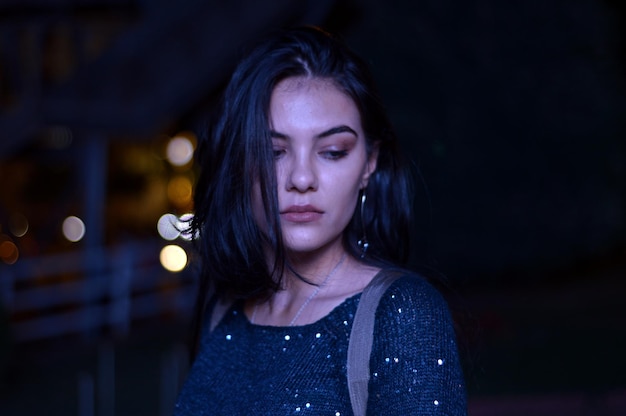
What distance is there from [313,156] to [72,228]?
36.5 ft

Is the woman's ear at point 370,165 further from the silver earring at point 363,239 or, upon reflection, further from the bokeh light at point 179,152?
the bokeh light at point 179,152

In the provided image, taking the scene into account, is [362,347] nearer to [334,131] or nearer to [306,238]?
[306,238]

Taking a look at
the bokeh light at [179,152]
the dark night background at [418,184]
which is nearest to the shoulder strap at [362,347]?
the dark night background at [418,184]

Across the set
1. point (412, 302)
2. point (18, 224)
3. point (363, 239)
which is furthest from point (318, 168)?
point (18, 224)

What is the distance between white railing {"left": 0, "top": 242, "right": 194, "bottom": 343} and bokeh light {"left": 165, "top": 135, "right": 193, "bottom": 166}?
13.3 feet

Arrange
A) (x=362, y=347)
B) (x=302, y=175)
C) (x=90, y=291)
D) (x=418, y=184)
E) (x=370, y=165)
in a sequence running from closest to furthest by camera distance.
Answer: (x=362, y=347)
(x=302, y=175)
(x=370, y=165)
(x=418, y=184)
(x=90, y=291)

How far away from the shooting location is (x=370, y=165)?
2.16 metres

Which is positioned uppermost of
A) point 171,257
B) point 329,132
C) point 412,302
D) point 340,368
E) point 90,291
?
point 329,132

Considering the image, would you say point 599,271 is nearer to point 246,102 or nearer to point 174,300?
point 174,300

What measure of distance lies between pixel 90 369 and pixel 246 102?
638 cm

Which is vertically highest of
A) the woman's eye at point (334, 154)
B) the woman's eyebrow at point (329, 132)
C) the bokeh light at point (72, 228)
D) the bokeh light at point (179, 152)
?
the bokeh light at point (179, 152)

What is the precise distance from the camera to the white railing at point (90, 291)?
359 inches

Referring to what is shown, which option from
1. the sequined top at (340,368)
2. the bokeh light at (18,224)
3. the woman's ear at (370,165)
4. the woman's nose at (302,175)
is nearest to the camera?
the sequined top at (340,368)

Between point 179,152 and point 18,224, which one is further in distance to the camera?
point 179,152
